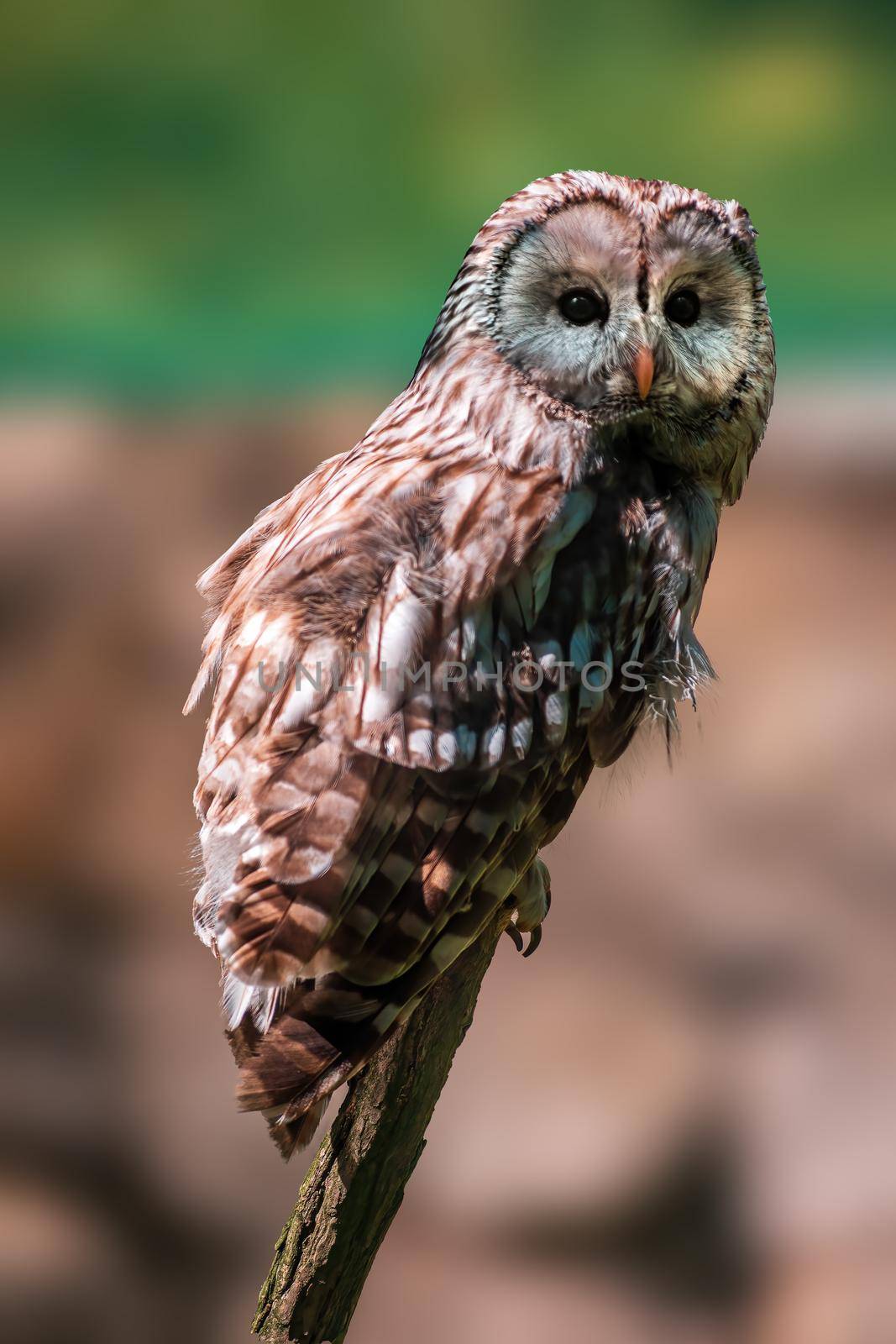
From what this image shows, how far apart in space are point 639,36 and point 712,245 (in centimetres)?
203

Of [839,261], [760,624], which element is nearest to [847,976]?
[760,624]

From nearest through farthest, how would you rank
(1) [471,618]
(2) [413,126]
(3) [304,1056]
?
(3) [304,1056] < (1) [471,618] < (2) [413,126]

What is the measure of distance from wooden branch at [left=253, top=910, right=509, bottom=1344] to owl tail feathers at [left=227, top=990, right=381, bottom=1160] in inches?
6.7

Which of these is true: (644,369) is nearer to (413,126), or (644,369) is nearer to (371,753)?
(371,753)

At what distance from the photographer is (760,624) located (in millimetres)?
3865

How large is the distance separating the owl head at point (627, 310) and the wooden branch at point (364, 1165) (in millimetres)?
712

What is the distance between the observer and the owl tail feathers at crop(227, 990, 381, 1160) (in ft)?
4.55

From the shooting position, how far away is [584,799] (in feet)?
12.6

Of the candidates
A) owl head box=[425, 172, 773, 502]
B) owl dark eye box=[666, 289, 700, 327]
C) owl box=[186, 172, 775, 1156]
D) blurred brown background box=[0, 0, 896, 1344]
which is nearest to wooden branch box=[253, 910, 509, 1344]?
owl box=[186, 172, 775, 1156]

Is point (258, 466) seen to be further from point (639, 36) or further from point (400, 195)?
point (639, 36)

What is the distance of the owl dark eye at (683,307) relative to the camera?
1.55 m

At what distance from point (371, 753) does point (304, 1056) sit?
1.19 ft

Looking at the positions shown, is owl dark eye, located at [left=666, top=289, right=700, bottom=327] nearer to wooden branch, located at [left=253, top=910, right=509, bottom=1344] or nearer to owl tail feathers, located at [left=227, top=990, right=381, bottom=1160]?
wooden branch, located at [left=253, top=910, right=509, bottom=1344]

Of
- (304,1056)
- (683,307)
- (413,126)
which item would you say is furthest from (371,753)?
(413,126)
